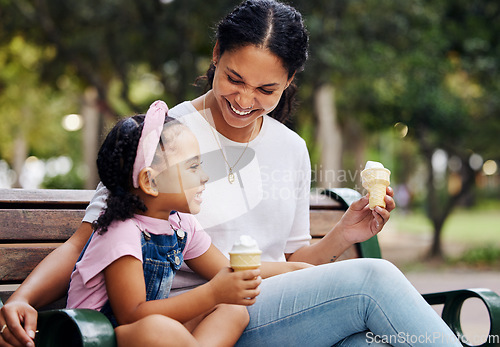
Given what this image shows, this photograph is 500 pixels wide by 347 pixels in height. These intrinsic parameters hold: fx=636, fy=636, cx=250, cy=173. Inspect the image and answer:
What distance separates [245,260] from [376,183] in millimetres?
730

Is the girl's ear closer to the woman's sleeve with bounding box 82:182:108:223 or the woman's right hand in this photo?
the woman's sleeve with bounding box 82:182:108:223

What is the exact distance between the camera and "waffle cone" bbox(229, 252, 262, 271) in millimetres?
1806

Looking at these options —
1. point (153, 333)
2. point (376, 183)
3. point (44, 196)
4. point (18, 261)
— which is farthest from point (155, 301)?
point (376, 183)

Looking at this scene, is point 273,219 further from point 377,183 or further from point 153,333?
point 153,333

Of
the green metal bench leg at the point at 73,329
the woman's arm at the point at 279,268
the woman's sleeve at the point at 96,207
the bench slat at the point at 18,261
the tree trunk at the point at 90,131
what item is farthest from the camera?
the tree trunk at the point at 90,131

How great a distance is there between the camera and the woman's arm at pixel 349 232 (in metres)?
2.50

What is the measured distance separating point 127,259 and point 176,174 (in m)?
0.33

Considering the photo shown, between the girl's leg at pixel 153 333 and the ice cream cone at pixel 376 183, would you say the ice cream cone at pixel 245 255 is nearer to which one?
the girl's leg at pixel 153 333

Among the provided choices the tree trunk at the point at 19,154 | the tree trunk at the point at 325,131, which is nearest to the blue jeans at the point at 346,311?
the tree trunk at the point at 325,131

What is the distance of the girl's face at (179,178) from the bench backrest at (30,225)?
60 centimetres

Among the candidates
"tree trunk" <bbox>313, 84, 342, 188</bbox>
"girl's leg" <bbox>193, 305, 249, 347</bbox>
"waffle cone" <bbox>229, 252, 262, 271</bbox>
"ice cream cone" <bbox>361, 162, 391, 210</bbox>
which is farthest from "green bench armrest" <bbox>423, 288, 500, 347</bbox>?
"tree trunk" <bbox>313, 84, 342, 188</bbox>

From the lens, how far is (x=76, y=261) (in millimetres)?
2119

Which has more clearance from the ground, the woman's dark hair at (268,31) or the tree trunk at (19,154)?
the woman's dark hair at (268,31)

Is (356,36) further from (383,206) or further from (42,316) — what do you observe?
(42,316)
